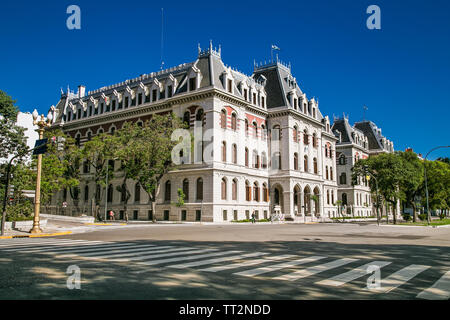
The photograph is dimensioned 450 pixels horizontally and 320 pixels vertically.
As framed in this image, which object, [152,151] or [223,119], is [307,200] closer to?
[223,119]

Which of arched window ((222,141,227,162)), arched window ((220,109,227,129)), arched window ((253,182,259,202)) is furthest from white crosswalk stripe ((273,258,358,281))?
arched window ((253,182,259,202))

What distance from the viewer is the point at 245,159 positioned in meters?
49.2

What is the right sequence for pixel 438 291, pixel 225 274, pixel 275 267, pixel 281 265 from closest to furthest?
pixel 438 291 → pixel 225 274 → pixel 275 267 → pixel 281 265

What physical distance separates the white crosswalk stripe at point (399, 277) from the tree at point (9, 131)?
124ft

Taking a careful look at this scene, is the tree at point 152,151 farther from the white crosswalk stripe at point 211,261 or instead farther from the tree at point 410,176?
the tree at point 410,176

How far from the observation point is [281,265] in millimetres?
10023

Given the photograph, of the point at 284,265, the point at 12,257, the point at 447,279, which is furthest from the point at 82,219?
the point at 447,279

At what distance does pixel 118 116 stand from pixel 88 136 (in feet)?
25.5

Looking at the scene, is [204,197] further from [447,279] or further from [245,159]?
[447,279]

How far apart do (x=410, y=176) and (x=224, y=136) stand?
24.2 metres

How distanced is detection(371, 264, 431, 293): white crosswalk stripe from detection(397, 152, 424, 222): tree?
3880 cm

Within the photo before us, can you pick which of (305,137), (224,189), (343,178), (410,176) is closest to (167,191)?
(224,189)

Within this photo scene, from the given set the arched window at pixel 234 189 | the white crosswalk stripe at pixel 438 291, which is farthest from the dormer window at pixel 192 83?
the white crosswalk stripe at pixel 438 291

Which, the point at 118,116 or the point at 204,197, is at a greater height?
the point at 118,116
